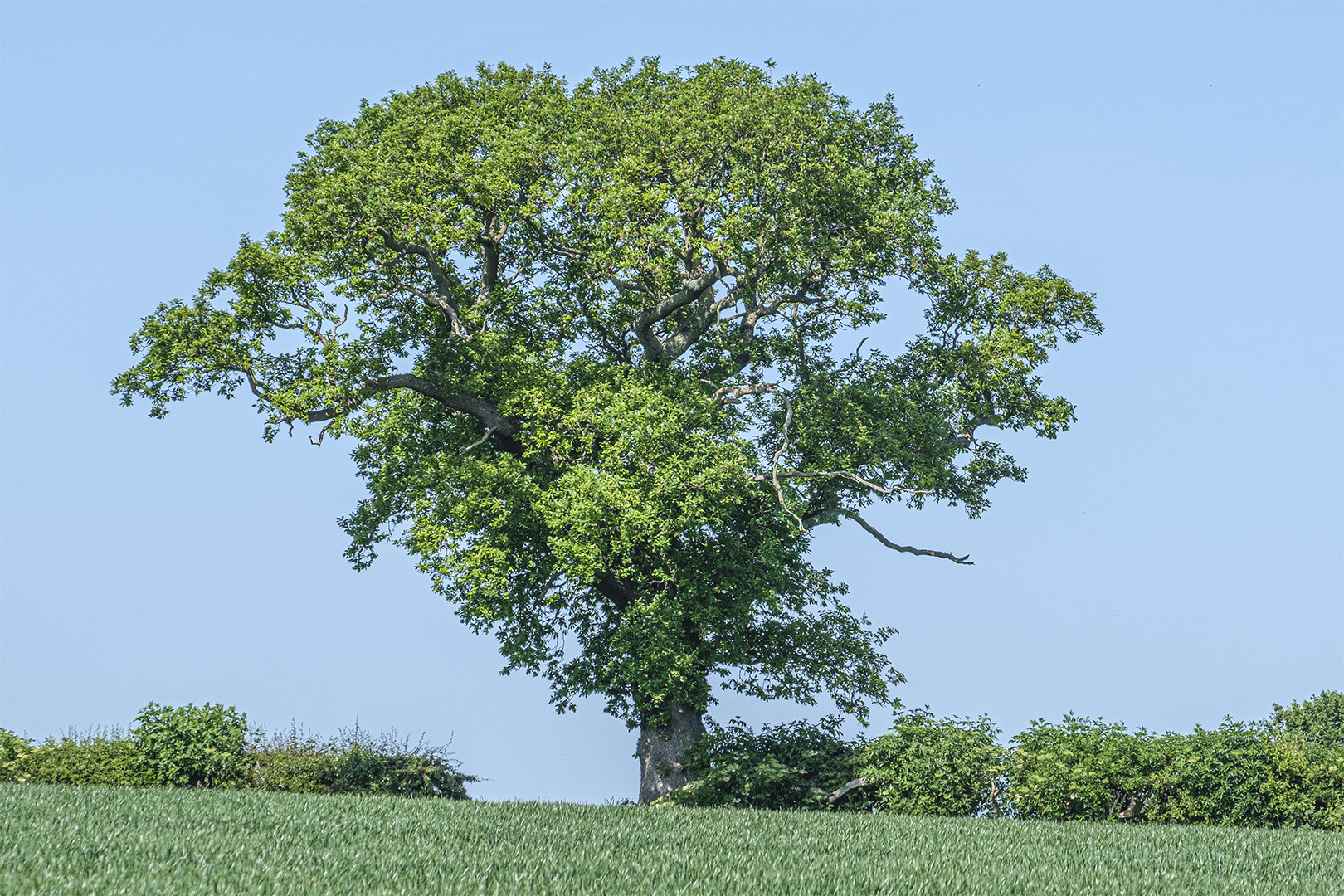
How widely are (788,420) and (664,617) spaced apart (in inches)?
195

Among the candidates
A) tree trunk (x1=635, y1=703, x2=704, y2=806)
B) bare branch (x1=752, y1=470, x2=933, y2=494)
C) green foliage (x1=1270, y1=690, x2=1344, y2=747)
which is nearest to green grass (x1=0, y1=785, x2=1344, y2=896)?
tree trunk (x1=635, y1=703, x2=704, y2=806)

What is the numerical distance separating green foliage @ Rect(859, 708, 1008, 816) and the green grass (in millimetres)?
3088

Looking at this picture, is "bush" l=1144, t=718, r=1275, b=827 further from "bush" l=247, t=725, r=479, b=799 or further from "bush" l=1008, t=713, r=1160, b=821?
"bush" l=247, t=725, r=479, b=799

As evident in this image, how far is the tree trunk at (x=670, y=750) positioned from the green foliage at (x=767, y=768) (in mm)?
498

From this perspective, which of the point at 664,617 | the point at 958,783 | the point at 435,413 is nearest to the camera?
the point at 958,783

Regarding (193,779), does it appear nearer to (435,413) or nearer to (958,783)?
(435,413)

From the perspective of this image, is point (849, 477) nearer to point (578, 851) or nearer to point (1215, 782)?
point (1215, 782)

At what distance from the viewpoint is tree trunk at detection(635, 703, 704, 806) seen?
24.7 meters

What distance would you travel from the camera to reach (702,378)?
26625 millimetres

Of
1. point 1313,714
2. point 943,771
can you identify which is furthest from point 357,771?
point 1313,714

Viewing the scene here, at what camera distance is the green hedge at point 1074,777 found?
20438mm

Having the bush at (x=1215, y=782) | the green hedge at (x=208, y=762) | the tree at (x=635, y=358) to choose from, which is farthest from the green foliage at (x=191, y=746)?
the bush at (x=1215, y=782)

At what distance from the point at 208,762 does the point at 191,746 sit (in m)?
0.47

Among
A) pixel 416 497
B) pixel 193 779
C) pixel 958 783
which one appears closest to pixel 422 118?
pixel 416 497
